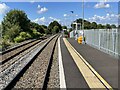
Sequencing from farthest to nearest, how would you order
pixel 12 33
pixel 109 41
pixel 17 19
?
pixel 17 19 → pixel 12 33 → pixel 109 41

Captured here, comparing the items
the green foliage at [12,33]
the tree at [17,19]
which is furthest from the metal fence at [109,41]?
the tree at [17,19]

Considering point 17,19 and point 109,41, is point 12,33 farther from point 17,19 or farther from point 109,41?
point 109,41

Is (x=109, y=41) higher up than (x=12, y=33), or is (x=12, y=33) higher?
(x=109, y=41)

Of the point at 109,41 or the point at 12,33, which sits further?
the point at 12,33

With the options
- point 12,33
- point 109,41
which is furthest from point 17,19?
point 109,41

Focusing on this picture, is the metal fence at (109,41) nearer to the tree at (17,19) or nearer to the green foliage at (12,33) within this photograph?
the green foliage at (12,33)

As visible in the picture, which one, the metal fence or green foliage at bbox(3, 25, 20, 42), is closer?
the metal fence

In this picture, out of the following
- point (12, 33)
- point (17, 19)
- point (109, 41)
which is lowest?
point (12, 33)

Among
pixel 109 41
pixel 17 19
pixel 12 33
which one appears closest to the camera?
pixel 109 41

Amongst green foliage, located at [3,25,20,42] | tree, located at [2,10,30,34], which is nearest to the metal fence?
green foliage, located at [3,25,20,42]

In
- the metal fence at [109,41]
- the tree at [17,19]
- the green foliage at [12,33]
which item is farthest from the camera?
the tree at [17,19]

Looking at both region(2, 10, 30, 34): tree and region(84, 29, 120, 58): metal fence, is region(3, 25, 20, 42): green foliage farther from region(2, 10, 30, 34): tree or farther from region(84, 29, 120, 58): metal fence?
region(84, 29, 120, 58): metal fence

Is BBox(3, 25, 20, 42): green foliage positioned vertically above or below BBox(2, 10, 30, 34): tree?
below

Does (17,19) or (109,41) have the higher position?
(17,19)
